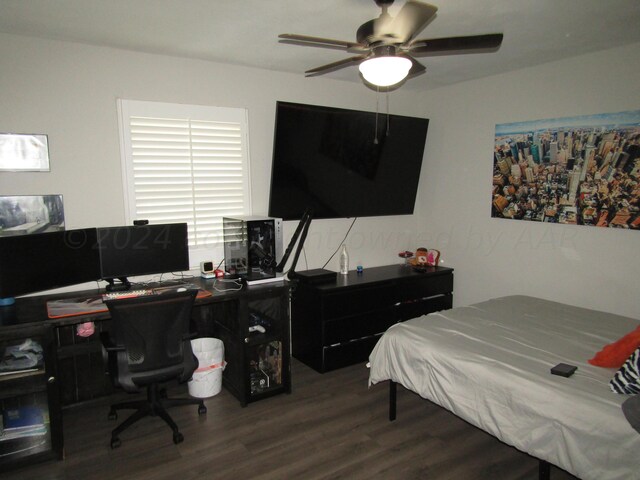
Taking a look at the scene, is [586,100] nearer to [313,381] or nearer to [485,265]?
[485,265]

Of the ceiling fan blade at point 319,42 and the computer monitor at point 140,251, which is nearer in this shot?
the ceiling fan blade at point 319,42

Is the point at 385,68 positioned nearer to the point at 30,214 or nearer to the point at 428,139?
the point at 30,214

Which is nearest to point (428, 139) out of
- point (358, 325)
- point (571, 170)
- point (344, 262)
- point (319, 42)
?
point (571, 170)

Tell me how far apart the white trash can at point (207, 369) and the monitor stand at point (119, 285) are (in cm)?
66

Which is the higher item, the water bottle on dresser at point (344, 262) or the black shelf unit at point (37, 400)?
the water bottle on dresser at point (344, 262)

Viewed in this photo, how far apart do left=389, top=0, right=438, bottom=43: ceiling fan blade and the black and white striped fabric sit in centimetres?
179

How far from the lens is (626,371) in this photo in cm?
189

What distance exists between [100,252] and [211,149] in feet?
3.90

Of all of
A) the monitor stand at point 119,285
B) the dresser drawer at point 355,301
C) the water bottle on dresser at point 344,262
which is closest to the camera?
the monitor stand at point 119,285

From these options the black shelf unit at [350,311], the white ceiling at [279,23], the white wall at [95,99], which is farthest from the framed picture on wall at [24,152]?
the black shelf unit at [350,311]

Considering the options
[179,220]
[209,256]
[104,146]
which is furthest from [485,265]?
[104,146]

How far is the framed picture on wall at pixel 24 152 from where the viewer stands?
274 centimetres

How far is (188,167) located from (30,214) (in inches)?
44.6

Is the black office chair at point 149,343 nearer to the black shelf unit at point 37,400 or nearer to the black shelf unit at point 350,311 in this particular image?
the black shelf unit at point 37,400
